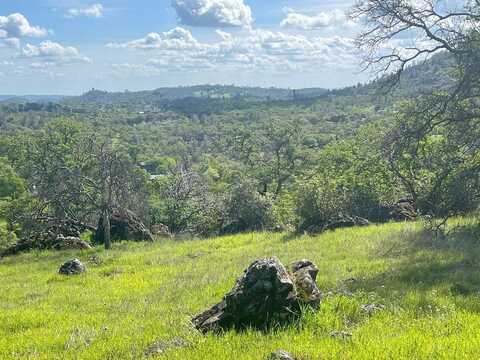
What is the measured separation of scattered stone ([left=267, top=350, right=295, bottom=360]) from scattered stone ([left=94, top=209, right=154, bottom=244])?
22.9 m

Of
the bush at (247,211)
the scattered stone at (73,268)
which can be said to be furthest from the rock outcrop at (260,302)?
the bush at (247,211)

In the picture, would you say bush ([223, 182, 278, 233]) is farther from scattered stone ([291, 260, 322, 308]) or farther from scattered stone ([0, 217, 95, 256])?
scattered stone ([291, 260, 322, 308])


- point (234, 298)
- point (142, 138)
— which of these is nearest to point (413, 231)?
point (234, 298)

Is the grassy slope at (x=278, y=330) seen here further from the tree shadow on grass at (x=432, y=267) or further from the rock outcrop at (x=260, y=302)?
the rock outcrop at (x=260, y=302)

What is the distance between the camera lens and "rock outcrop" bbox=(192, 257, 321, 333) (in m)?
8.27

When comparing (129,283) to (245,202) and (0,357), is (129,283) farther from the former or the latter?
(245,202)

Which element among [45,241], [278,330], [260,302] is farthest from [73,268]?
[278,330]

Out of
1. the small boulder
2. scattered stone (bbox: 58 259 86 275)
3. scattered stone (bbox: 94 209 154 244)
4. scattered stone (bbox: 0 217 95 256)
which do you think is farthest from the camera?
scattered stone (bbox: 94 209 154 244)

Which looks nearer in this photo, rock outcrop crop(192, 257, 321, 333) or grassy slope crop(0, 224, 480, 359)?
grassy slope crop(0, 224, 480, 359)

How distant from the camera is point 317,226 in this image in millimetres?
22328

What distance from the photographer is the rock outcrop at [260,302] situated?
27.1ft

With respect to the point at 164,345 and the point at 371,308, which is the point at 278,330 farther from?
the point at 371,308

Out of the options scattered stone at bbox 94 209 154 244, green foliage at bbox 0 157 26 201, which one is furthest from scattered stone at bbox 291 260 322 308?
green foliage at bbox 0 157 26 201

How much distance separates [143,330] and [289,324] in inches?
102
